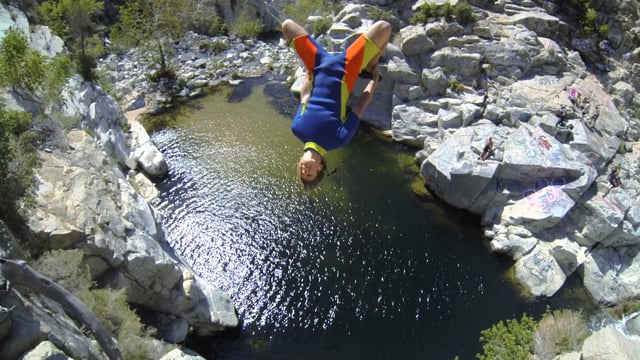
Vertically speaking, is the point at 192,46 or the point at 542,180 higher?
the point at 192,46

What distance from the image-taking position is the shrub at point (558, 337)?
14.9 meters

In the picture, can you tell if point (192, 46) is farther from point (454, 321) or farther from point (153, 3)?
point (454, 321)

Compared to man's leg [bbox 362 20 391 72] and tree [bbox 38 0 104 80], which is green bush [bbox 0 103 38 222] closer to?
man's leg [bbox 362 20 391 72]

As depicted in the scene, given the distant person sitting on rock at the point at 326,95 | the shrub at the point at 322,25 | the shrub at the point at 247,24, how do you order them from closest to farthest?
the distant person sitting on rock at the point at 326,95
the shrub at the point at 322,25
the shrub at the point at 247,24

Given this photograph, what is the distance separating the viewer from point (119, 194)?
1723cm

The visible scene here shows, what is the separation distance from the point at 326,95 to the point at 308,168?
2.04 meters

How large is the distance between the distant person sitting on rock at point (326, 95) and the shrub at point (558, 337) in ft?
35.7

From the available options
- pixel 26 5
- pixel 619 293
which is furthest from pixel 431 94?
pixel 26 5

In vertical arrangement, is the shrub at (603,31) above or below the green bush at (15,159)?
below

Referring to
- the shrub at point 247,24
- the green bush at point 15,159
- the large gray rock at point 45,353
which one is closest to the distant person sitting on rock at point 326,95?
the large gray rock at point 45,353

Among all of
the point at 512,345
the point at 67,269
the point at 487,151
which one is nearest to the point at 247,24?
the point at 487,151

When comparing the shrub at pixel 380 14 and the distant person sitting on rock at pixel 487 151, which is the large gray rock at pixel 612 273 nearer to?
the distant person sitting on rock at pixel 487 151

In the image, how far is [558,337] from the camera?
15.6 meters

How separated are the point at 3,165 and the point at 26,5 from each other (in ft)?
75.7
